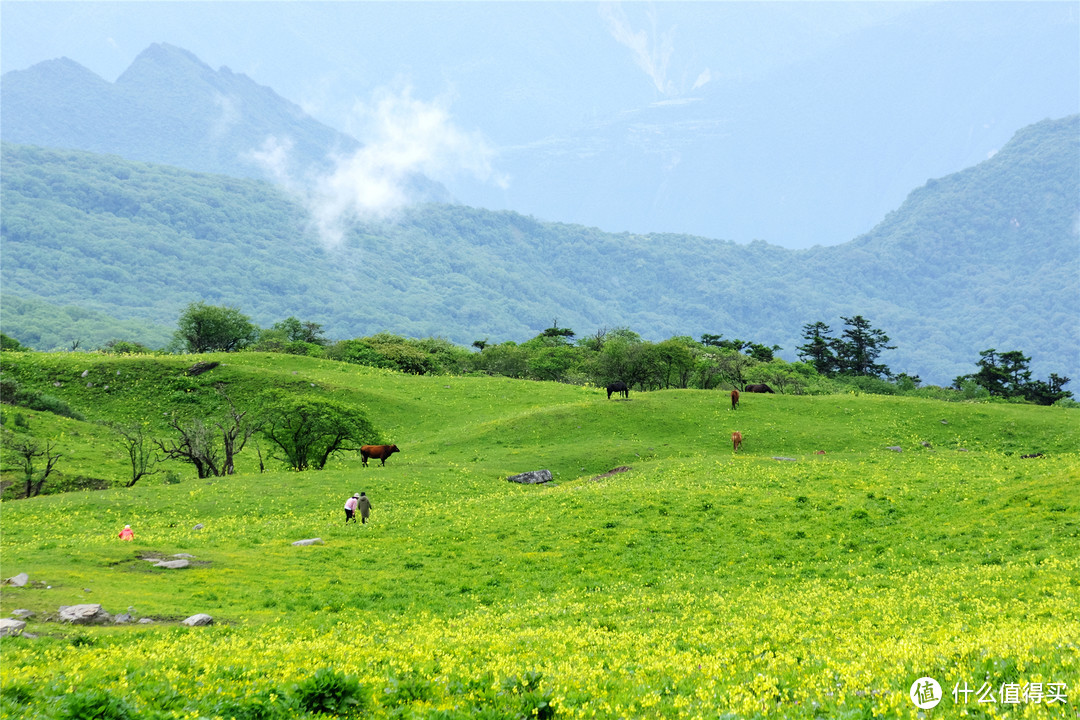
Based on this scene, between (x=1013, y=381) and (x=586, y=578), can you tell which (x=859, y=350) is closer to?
(x=1013, y=381)

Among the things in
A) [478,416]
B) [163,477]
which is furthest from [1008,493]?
[163,477]

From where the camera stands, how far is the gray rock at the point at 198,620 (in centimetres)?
1839

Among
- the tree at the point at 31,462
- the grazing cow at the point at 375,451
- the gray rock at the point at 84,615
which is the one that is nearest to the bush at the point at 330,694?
the gray rock at the point at 84,615

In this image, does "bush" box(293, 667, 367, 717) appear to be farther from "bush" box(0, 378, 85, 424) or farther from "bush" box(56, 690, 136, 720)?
"bush" box(0, 378, 85, 424)

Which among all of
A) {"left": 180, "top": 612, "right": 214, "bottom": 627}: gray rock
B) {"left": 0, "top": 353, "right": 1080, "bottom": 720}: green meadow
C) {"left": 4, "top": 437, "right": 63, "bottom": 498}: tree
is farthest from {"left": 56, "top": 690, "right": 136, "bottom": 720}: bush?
{"left": 4, "top": 437, "right": 63, "bottom": 498}: tree

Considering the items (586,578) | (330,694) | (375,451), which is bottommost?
(586,578)

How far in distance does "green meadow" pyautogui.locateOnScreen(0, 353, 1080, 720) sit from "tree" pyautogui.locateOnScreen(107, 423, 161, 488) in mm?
1429

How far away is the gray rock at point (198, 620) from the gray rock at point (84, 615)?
1.88m

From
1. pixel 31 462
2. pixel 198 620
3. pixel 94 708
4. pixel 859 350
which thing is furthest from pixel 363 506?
pixel 859 350

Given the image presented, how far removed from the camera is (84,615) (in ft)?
58.9

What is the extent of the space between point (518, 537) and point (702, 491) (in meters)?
10.8

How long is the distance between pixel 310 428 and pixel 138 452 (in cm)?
1919

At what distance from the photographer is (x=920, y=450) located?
5231 centimetres

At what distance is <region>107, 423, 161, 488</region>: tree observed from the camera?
50688 millimetres
